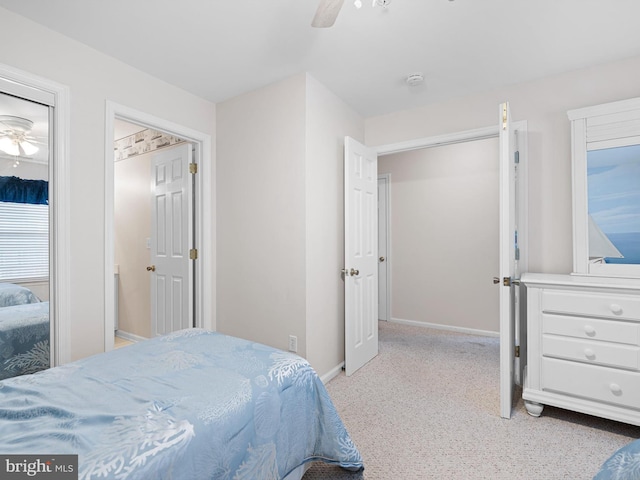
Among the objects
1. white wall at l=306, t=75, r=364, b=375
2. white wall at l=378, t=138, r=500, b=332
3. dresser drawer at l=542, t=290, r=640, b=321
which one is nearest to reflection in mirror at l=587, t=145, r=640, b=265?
dresser drawer at l=542, t=290, r=640, b=321

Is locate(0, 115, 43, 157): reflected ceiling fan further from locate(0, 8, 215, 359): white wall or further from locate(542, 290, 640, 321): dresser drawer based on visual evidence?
locate(542, 290, 640, 321): dresser drawer

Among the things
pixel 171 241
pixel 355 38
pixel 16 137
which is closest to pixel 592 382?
pixel 355 38

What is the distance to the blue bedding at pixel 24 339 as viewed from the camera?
1.88m

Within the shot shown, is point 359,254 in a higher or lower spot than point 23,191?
lower


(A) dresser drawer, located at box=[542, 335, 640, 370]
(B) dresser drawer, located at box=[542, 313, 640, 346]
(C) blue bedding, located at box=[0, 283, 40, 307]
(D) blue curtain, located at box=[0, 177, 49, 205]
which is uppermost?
(D) blue curtain, located at box=[0, 177, 49, 205]

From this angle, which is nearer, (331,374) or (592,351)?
(592,351)

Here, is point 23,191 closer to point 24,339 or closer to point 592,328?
point 24,339

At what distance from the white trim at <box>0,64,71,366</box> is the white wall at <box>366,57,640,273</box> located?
3252mm

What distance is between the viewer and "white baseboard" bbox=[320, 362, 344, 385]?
2.76 meters

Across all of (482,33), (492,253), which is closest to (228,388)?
(482,33)

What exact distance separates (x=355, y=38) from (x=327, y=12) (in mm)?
820

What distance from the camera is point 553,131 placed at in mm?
2611

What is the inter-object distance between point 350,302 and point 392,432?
43.4 inches

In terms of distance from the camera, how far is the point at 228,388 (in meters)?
1.26
